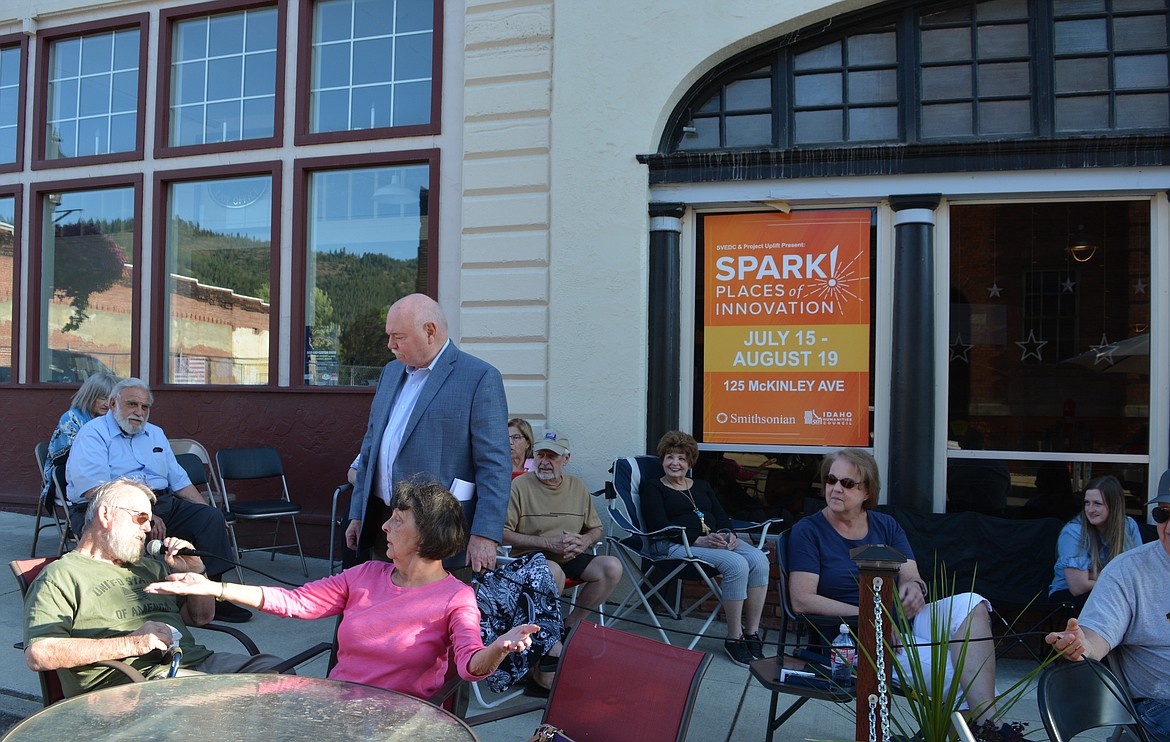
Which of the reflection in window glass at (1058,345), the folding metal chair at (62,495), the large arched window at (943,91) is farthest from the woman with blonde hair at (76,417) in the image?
the reflection in window glass at (1058,345)

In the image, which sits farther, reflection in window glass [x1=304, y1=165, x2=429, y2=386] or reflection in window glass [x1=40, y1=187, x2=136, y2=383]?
reflection in window glass [x1=40, y1=187, x2=136, y2=383]

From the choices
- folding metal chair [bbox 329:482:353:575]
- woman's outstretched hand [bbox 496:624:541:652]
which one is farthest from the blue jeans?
folding metal chair [bbox 329:482:353:575]

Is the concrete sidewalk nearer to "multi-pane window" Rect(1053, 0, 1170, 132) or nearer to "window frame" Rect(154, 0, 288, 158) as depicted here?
"multi-pane window" Rect(1053, 0, 1170, 132)

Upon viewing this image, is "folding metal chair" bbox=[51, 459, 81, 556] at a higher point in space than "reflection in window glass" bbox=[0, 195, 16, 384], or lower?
lower

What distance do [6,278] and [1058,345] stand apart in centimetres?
885

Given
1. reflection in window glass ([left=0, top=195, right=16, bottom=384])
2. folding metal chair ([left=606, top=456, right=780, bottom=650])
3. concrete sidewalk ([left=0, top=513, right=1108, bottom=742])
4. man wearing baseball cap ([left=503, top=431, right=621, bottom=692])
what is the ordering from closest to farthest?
concrete sidewalk ([left=0, top=513, right=1108, bottom=742]) → man wearing baseball cap ([left=503, top=431, right=621, bottom=692]) → folding metal chair ([left=606, top=456, right=780, bottom=650]) → reflection in window glass ([left=0, top=195, right=16, bottom=384])

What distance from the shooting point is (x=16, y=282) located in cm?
807

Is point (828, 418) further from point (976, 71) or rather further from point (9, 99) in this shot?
point (9, 99)

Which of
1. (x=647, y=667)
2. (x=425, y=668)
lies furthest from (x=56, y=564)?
(x=647, y=667)

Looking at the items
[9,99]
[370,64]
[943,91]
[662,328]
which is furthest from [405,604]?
[9,99]

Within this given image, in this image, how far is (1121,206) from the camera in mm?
5582

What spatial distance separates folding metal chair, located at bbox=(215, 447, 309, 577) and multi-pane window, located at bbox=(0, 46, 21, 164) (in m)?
3.95

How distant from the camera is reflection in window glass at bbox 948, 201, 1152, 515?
557cm

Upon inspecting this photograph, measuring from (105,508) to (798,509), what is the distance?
422 cm
